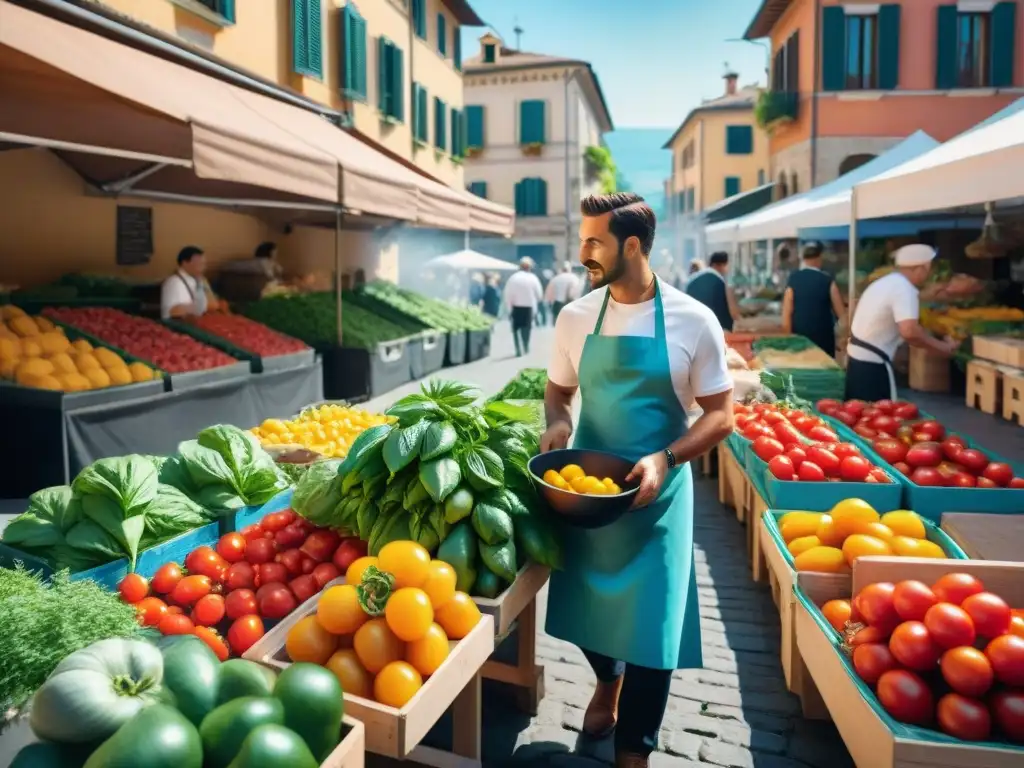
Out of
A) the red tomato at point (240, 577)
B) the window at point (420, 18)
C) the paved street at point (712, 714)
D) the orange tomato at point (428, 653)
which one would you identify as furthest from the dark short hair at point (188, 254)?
the window at point (420, 18)

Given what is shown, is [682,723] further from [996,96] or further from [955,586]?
[996,96]

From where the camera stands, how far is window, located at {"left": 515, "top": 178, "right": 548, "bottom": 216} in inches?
1467

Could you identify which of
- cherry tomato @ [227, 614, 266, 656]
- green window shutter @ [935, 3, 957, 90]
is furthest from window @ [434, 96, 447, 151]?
cherry tomato @ [227, 614, 266, 656]

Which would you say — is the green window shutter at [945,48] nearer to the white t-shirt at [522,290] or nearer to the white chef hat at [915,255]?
the white t-shirt at [522,290]

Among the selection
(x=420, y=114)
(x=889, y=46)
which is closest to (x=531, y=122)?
(x=420, y=114)

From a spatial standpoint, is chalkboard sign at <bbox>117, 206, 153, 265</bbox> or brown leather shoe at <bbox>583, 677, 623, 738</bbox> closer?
brown leather shoe at <bbox>583, 677, 623, 738</bbox>

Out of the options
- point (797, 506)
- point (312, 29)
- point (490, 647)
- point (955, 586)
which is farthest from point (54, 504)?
point (312, 29)

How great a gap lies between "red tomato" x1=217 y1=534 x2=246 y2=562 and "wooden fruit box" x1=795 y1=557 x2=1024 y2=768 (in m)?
2.05

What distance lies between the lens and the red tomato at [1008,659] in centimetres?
233

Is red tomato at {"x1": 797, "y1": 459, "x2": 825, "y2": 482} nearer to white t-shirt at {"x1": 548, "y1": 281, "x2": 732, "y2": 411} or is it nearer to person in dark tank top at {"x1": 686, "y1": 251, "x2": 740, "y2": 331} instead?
white t-shirt at {"x1": 548, "y1": 281, "x2": 732, "y2": 411}

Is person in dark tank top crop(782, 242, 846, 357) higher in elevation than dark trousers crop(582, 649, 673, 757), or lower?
higher

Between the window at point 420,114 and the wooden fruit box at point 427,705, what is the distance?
1768 cm

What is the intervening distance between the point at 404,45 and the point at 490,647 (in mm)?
18000

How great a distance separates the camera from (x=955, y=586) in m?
2.65
